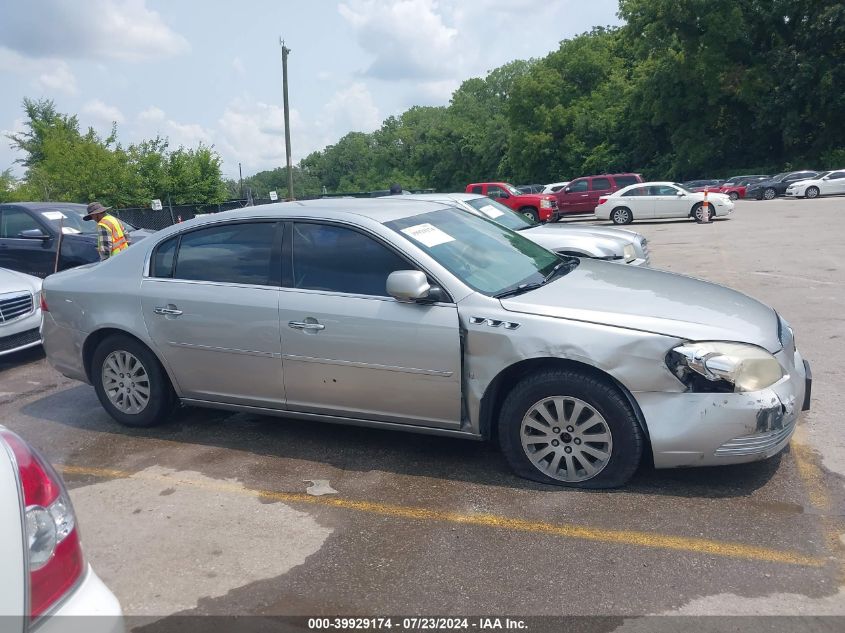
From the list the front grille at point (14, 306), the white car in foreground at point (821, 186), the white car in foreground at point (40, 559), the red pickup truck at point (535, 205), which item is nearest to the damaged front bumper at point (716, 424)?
the white car in foreground at point (40, 559)

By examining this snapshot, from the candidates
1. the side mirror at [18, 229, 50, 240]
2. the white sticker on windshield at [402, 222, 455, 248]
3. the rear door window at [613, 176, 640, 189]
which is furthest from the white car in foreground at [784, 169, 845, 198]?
the white sticker on windshield at [402, 222, 455, 248]

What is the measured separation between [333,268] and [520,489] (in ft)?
5.80

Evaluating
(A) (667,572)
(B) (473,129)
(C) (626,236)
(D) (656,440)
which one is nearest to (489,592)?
(A) (667,572)

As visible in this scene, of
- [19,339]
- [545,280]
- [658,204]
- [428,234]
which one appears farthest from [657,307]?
[658,204]

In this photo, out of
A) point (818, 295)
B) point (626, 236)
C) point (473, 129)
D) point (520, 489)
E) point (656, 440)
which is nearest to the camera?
point (656, 440)

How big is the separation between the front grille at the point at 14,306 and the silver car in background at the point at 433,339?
244 centimetres

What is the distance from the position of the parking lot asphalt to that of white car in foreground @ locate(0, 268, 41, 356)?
2.48 m

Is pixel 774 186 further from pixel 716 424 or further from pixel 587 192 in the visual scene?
pixel 716 424

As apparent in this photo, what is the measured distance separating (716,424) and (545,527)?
101 centimetres

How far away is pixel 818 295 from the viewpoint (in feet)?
31.0

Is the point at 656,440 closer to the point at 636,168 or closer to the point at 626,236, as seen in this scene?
the point at 626,236

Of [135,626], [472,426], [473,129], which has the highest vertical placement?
[473,129]

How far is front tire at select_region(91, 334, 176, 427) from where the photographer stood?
542 centimetres

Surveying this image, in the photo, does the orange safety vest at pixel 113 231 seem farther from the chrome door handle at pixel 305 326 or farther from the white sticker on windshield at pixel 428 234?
the white sticker on windshield at pixel 428 234
